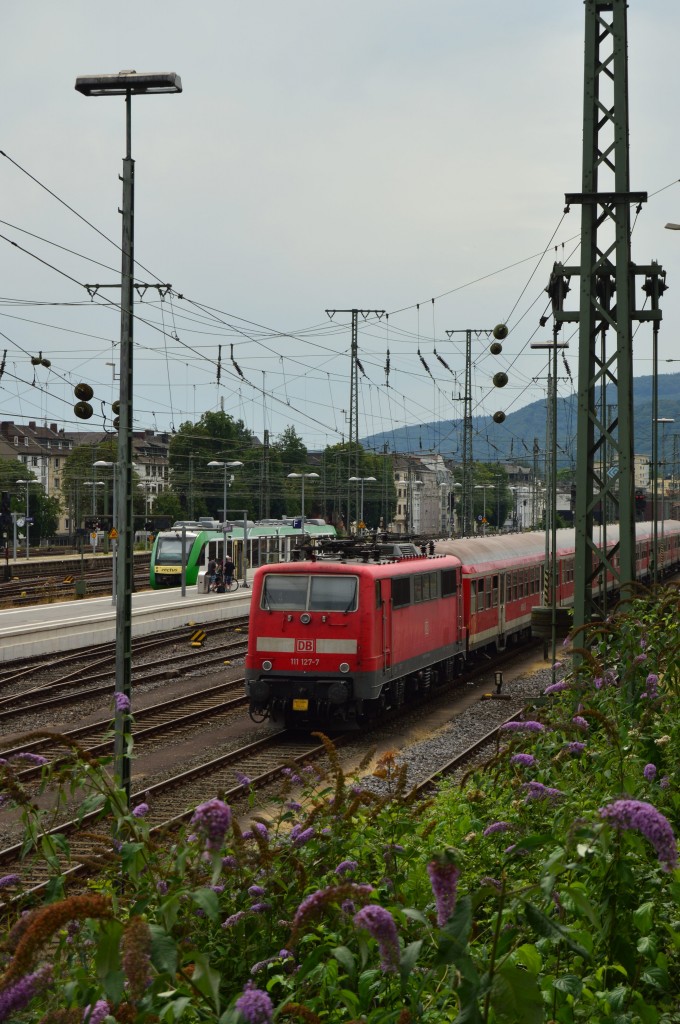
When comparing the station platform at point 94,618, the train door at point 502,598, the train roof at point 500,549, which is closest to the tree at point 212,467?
the station platform at point 94,618

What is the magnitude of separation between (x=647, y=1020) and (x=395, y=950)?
3.29 ft

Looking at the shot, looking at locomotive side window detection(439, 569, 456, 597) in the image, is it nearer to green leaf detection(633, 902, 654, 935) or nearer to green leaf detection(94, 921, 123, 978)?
green leaf detection(633, 902, 654, 935)

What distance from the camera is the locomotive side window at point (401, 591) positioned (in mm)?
19781

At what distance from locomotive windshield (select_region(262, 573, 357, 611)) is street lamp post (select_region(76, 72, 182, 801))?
6.45m

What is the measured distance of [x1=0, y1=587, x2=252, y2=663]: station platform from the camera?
30.5m

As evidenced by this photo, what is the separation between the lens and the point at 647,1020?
376 centimetres

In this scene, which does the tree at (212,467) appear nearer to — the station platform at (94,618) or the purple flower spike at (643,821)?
the station platform at (94,618)

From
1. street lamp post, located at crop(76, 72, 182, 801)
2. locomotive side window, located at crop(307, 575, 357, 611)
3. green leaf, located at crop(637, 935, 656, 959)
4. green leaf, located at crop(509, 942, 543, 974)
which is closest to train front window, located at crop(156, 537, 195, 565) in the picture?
locomotive side window, located at crop(307, 575, 357, 611)

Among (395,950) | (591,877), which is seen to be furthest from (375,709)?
(395,950)

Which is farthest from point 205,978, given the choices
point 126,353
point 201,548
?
point 201,548

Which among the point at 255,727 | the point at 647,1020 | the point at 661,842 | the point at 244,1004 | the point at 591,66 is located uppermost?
the point at 591,66

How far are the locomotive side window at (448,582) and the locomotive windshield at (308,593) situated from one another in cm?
460

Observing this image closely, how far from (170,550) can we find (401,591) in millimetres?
28716

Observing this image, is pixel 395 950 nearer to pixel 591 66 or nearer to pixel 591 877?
pixel 591 877
